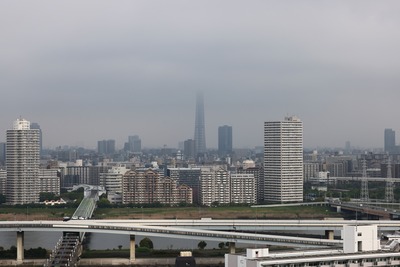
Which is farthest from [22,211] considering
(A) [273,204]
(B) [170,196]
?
(A) [273,204]

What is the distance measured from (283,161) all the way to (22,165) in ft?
36.8

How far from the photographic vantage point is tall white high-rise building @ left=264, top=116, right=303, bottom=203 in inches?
1535

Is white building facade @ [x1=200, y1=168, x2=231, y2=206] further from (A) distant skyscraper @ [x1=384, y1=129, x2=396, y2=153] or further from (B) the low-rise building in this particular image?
(A) distant skyscraper @ [x1=384, y1=129, x2=396, y2=153]

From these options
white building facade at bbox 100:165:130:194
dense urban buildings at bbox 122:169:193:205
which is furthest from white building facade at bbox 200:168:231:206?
white building facade at bbox 100:165:130:194

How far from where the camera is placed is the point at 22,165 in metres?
38.6

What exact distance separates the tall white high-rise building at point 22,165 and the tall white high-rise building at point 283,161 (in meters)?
10.0

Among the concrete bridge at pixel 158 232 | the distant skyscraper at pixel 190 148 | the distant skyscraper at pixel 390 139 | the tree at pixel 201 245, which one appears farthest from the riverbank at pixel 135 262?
the distant skyscraper at pixel 390 139

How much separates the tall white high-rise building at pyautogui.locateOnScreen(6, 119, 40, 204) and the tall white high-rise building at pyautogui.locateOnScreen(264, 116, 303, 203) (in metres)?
10.0

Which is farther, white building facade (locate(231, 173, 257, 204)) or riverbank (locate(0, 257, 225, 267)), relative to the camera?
white building facade (locate(231, 173, 257, 204))

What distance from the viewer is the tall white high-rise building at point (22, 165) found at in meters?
37.9

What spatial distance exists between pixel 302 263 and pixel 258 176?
32.5m

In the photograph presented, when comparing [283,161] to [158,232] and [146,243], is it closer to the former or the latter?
[146,243]

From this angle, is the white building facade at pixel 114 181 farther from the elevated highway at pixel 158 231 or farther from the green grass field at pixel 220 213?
the elevated highway at pixel 158 231

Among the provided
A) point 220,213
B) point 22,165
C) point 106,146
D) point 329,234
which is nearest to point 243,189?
point 220,213
